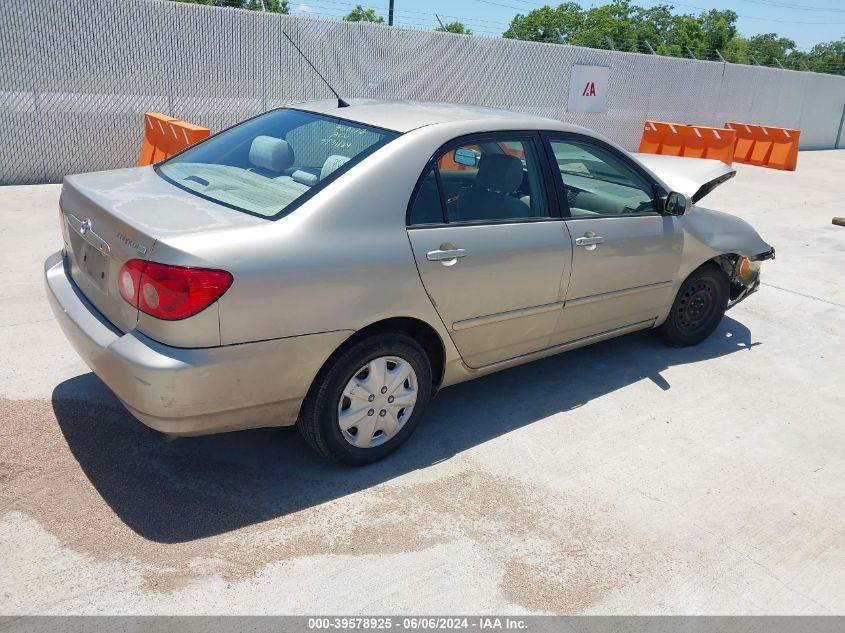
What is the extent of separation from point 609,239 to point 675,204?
705 mm

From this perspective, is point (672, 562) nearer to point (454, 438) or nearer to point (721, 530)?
point (721, 530)


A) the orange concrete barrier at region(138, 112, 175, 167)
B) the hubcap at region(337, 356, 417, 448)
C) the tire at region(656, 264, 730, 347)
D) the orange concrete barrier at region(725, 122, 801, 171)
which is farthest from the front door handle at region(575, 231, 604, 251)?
the orange concrete barrier at region(725, 122, 801, 171)

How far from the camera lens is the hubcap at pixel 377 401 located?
347 cm

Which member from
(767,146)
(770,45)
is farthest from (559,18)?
(767,146)

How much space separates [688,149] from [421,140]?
13.6m

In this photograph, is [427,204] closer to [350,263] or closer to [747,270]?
[350,263]

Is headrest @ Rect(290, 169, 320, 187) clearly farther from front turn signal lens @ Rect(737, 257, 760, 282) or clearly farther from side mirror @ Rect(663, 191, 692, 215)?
front turn signal lens @ Rect(737, 257, 760, 282)

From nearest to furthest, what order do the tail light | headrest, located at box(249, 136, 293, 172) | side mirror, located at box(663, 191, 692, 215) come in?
the tail light < headrest, located at box(249, 136, 293, 172) < side mirror, located at box(663, 191, 692, 215)

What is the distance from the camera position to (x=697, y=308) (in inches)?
215

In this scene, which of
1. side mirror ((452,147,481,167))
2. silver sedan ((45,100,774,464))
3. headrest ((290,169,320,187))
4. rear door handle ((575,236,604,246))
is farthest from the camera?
rear door handle ((575,236,604,246))

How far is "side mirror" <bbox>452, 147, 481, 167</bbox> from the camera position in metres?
4.02

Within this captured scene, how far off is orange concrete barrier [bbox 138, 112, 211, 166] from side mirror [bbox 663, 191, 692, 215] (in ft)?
17.5

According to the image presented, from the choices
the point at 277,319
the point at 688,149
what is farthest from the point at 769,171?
the point at 277,319

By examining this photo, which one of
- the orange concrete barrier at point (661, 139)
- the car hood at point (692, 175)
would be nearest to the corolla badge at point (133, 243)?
the car hood at point (692, 175)
